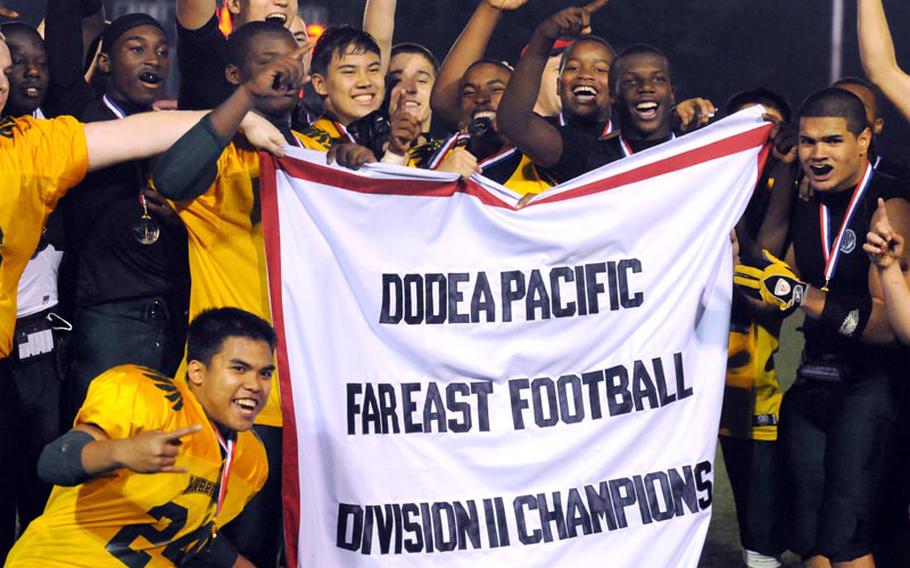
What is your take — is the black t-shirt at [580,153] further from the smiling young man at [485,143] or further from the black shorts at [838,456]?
the black shorts at [838,456]

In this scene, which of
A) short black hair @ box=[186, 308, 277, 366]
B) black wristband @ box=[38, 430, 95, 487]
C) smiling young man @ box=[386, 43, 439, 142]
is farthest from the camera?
smiling young man @ box=[386, 43, 439, 142]

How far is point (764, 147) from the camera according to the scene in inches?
196

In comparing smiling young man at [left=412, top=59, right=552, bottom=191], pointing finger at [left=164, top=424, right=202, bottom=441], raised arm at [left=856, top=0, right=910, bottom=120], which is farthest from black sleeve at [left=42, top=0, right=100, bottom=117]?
raised arm at [left=856, top=0, right=910, bottom=120]

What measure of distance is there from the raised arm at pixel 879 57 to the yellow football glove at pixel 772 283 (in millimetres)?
945

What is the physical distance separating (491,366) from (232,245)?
0.96 m

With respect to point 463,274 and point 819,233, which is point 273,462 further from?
point 819,233

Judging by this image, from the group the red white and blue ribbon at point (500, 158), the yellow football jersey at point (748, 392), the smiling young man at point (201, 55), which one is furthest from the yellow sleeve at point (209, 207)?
the yellow football jersey at point (748, 392)

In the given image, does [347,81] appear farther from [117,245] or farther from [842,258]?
[842,258]

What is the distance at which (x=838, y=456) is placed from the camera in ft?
16.2

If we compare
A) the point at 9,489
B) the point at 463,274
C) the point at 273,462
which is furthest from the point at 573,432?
the point at 9,489

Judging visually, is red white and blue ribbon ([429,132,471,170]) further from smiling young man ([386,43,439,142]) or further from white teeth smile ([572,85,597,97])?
smiling young man ([386,43,439,142])

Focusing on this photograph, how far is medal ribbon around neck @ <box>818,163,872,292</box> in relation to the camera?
5.11 meters

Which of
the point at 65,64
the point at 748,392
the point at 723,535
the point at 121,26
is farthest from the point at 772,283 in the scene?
the point at 65,64

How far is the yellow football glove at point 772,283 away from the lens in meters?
4.95
